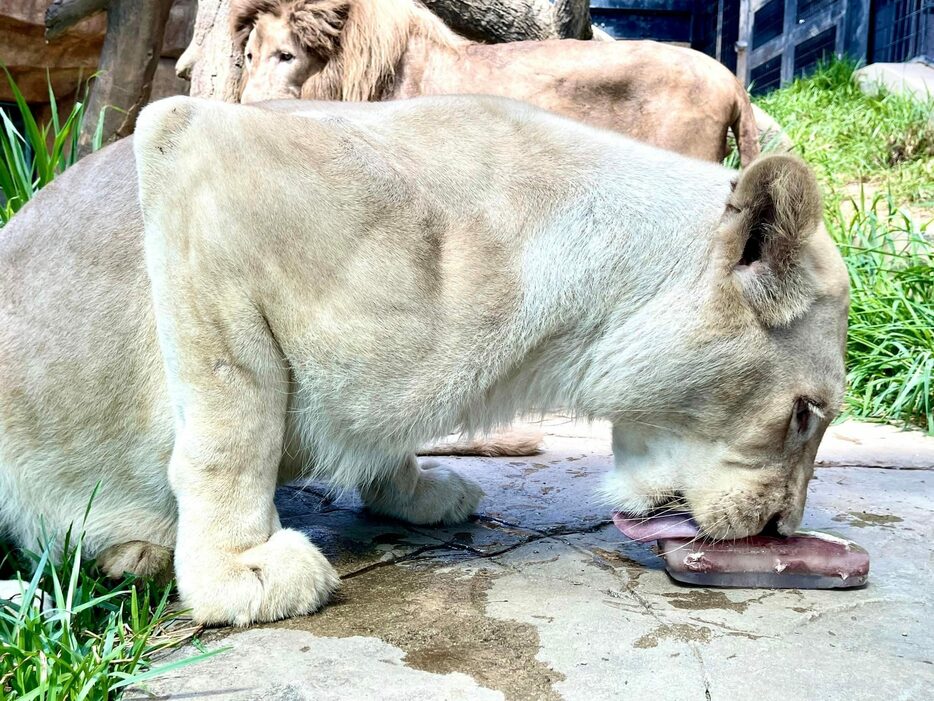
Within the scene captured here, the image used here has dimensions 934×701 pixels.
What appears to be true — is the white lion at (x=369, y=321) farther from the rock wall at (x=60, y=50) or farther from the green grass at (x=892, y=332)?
the rock wall at (x=60, y=50)

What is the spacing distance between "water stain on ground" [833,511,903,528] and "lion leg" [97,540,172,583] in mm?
2050

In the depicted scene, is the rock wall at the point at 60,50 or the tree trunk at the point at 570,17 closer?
the tree trunk at the point at 570,17

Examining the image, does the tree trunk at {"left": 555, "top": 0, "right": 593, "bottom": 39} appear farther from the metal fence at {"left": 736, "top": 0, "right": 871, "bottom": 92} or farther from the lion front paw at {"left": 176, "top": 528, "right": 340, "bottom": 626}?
the lion front paw at {"left": 176, "top": 528, "right": 340, "bottom": 626}

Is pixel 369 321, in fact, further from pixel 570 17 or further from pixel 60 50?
pixel 60 50

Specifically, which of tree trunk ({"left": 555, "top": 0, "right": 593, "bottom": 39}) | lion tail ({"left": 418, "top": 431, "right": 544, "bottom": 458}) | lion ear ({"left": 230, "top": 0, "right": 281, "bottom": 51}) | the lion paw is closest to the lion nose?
the lion paw

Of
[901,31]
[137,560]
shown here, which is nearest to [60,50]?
[901,31]

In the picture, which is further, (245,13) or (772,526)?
(245,13)

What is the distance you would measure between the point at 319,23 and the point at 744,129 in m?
2.54

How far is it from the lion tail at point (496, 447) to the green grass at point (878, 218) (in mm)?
2099

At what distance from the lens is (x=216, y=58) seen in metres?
5.71

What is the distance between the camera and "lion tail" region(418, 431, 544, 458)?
4.09 metres

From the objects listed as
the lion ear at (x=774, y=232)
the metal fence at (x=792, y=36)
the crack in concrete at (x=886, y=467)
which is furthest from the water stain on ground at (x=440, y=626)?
the metal fence at (x=792, y=36)

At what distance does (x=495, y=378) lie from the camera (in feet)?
8.10

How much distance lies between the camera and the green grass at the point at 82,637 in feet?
6.06
